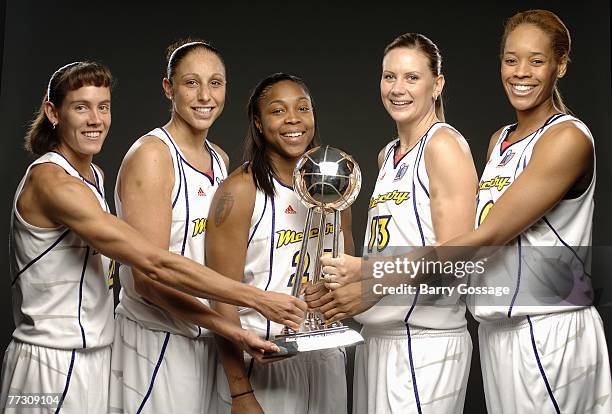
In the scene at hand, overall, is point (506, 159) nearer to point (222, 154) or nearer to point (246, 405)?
point (222, 154)

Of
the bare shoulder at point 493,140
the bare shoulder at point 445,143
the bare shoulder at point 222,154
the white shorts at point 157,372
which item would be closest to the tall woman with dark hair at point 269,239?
the white shorts at point 157,372

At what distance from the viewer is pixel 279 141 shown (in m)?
3.20

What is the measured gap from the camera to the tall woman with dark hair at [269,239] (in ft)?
10.3

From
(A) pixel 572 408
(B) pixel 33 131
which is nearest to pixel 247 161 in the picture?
(B) pixel 33 131

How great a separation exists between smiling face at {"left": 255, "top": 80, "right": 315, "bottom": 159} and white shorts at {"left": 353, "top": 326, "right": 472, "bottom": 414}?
2.39 ft

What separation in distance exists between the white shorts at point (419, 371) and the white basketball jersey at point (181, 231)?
2.10 feet

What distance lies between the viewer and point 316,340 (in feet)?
9.75

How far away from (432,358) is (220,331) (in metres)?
0.73

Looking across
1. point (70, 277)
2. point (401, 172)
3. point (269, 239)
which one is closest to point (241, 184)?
point (269, 239)

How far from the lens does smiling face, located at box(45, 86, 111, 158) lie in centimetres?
320

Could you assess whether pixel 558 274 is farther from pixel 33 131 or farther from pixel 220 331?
pixel 33 131

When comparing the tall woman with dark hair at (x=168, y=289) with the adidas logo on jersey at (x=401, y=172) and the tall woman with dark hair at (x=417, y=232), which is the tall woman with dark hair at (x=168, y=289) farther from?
the adidas logo on jersey at (x=401, y=172)

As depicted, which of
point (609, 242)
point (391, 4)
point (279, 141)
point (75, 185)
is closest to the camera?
point (75, 185)

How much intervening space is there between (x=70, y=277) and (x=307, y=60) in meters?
1.45
